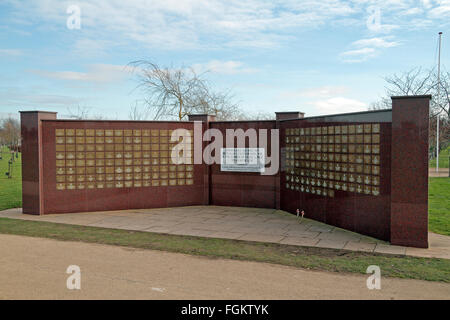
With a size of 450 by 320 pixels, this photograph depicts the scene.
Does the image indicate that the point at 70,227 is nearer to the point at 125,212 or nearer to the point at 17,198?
the point at 125,212

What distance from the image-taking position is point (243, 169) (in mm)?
12375

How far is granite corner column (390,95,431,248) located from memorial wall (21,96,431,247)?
0.02 m

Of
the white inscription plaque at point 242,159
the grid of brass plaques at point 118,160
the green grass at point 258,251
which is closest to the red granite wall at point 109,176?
the grid of brass plaques at point 118,160

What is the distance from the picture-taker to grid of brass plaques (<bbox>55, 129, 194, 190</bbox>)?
37.4 feet

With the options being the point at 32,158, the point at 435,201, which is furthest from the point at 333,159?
the point at 32,158

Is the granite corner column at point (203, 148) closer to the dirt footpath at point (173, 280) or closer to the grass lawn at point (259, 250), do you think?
the grass lawn at point (259, 250)

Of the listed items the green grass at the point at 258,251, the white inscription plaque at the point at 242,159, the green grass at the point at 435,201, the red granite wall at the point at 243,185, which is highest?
the white inscription plaque at the point at 242,159

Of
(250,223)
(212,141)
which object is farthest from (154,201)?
(250,223)

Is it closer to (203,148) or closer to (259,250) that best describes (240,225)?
(259,250)

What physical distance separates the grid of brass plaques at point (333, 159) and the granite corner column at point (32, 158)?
6.95 metres

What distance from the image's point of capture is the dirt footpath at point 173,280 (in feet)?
16.2

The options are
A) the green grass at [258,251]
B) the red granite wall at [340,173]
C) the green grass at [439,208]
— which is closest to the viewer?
the green grass at [258,251]

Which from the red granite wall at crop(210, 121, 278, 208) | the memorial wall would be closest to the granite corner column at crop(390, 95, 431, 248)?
the memorial wall

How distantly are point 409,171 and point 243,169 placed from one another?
5721 millimetres
